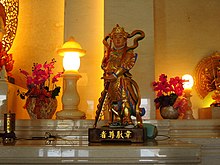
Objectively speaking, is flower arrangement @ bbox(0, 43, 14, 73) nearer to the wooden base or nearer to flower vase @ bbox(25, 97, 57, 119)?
flower vase @ bbox(25, 97, 57, 119)

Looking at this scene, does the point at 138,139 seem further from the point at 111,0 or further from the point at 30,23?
the point at 30,23

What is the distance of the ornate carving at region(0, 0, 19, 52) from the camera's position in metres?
3.33

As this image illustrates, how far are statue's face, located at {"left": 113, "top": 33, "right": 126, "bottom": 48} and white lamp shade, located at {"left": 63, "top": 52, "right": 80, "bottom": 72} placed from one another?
35.3 inches

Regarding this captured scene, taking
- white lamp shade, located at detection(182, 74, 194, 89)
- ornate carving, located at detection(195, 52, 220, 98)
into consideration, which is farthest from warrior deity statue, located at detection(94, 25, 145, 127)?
ornate carving, located at detection(195, 52, 220, 98)

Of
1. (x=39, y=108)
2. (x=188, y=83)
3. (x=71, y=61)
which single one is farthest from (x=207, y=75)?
(x=39, y=108)

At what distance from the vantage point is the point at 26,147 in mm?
1456

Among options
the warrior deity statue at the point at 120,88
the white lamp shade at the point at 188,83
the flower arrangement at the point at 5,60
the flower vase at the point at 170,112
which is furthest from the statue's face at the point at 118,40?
the white lamp shade at the point at 188,83

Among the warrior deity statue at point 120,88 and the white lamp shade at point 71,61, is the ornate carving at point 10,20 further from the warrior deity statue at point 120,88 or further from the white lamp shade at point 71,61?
the warrior deity statue at point 120,88

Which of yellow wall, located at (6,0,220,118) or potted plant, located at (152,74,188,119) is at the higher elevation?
yellow wall, located at (6,0,220,118)

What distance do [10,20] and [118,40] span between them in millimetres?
1920

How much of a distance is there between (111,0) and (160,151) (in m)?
2.03

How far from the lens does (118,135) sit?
172 cm

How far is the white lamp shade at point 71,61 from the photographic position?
2709 mm

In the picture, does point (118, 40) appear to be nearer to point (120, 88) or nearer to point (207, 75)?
point (120, 88)
